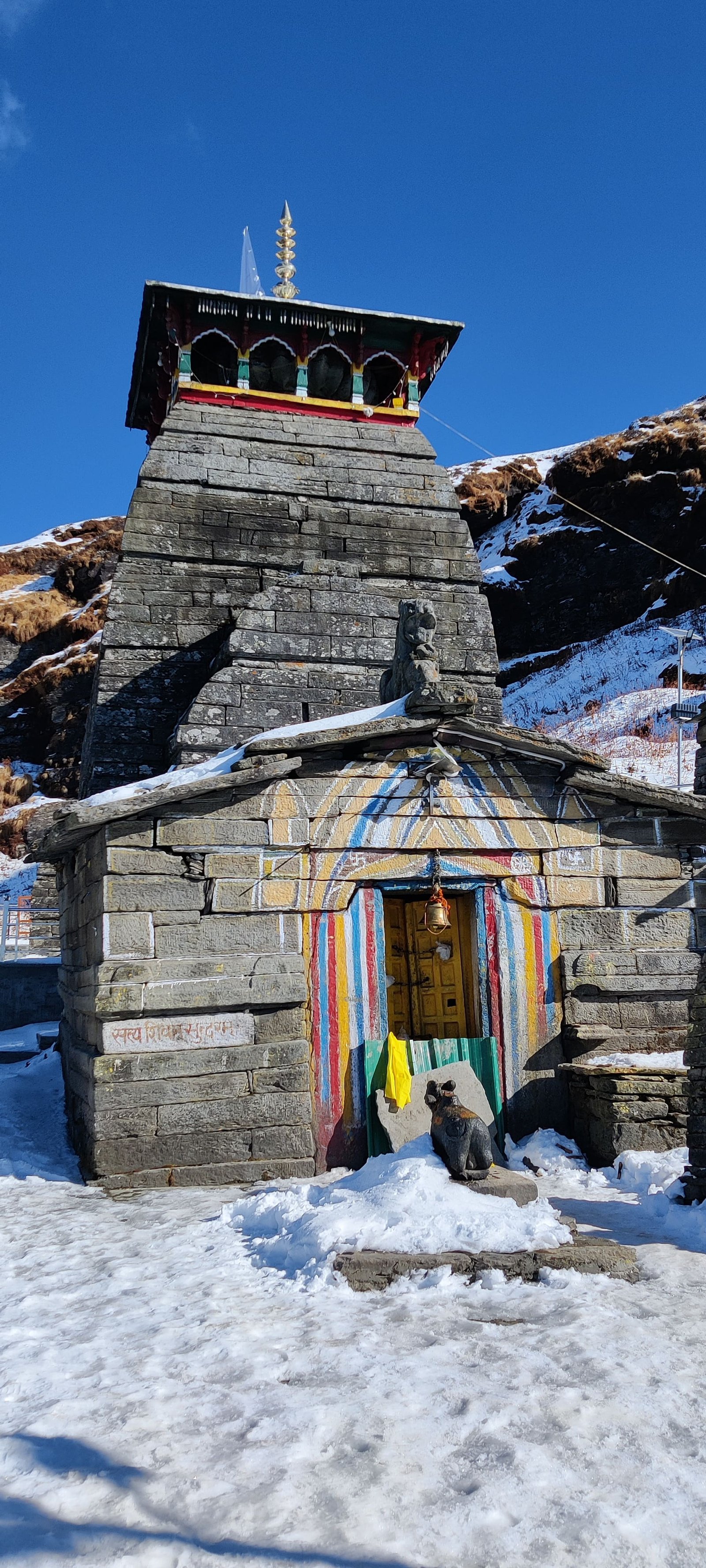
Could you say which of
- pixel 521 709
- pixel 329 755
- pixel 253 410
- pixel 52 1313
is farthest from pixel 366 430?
pixel 521 709

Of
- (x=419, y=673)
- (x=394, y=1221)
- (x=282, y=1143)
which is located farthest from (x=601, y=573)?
(x=394, y=1221)

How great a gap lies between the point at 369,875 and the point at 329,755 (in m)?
1.11

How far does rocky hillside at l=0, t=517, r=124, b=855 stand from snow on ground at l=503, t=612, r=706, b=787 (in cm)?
1786

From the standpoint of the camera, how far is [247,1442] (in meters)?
3.62

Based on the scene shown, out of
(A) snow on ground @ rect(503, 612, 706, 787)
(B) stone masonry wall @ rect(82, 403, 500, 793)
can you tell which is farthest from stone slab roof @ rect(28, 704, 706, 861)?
(A) snow on ground @ rect(503, 612, 706, 787)

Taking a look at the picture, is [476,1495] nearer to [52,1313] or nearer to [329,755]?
[52,1313]

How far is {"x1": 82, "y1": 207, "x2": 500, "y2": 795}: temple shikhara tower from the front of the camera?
12508 millimetres

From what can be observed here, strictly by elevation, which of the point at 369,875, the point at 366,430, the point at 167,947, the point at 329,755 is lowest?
the point at 167,947

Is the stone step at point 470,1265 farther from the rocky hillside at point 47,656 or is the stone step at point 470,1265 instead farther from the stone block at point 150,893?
the rocky hillside at point 47,656

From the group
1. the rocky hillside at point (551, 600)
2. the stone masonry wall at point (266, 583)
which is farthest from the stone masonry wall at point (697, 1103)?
the rocky hillside at point (551, 600)

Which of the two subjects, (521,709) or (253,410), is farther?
(521,709)

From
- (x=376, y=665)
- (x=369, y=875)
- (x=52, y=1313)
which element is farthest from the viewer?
(x=376, y=665)

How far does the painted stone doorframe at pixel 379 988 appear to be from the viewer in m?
8.14

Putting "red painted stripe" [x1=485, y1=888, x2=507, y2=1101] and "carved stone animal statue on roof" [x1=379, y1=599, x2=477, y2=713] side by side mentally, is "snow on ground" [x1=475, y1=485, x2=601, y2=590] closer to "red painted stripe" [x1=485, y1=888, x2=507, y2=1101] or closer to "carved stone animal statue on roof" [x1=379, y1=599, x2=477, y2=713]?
"carved stone animal statue on roof" [x1=379, y1=599, x2=477, y2=713]
